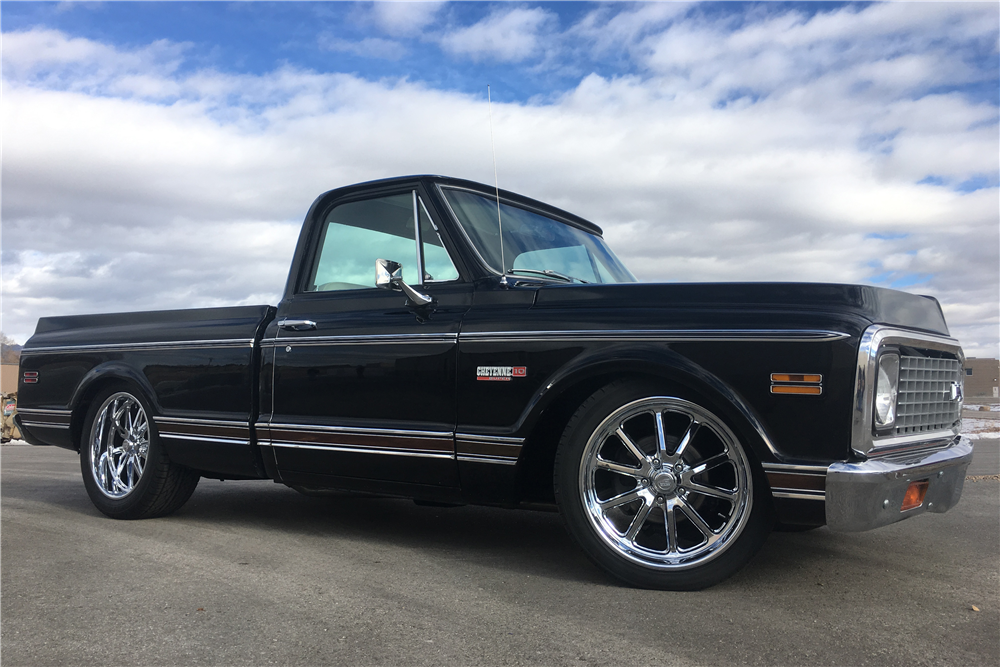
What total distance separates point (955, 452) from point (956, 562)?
0.61 m

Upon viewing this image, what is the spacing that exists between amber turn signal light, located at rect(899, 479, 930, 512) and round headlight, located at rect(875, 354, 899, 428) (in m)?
0.27

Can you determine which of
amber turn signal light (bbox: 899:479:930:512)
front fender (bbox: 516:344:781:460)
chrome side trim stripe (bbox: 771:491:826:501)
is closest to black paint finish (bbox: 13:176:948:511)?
front fender (bbox: 516:344:781:460)

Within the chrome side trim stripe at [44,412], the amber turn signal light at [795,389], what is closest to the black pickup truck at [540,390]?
the amber turn signal light at [795,389]

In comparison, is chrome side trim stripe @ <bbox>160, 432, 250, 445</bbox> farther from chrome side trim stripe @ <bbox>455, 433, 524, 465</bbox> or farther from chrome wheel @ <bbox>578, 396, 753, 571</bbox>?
chrome wheel @ <bbox>578, 396, 753, 571</bbox>

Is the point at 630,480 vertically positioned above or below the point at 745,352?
below

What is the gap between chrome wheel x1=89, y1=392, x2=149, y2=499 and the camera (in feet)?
17.3

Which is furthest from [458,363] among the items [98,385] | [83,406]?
[83,406]

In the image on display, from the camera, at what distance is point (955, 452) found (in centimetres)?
360

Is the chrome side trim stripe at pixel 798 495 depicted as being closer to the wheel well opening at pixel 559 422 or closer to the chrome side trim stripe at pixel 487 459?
the wheel well opening at pixel 559 422

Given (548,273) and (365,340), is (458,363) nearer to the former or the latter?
(365,340)

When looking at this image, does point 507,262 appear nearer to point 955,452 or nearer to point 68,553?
point 955,452

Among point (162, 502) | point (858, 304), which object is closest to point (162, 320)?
point (162, 502)

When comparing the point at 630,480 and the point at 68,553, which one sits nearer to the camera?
the point at 630,480

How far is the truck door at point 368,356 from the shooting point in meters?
3.99
